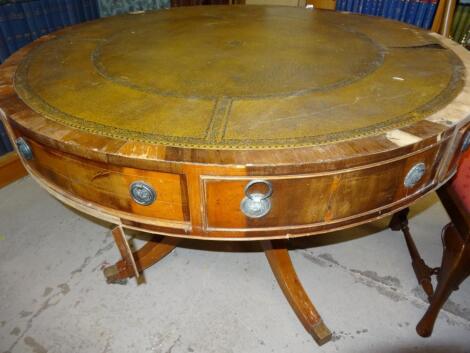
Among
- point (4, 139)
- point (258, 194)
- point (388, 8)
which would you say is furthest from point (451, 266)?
point (4, 139)

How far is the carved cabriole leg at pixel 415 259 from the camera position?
1475mm

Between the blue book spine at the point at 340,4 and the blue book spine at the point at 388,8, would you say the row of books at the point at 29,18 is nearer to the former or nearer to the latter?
the blue book spine at the point at 340,4

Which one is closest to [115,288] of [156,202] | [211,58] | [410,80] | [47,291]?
[47,291]

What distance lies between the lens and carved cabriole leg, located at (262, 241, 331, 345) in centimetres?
134

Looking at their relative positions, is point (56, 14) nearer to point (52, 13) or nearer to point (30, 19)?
point (52, 13)

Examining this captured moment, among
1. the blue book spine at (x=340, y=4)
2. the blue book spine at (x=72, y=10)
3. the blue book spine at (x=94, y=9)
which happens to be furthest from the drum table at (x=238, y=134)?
the blue book spine at (x=340, y=4)

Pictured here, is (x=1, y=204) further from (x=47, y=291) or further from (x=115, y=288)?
(x=115, y=288)

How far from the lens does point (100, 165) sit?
2.49ft

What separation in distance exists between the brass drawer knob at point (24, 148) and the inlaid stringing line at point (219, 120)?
0.48 m

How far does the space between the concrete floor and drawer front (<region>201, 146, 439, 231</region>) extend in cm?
79

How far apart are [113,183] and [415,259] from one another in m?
1.39

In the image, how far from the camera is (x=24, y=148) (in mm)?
901

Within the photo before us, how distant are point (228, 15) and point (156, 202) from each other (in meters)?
1.33

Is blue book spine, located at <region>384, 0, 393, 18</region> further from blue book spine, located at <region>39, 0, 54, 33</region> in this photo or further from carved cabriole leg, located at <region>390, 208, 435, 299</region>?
blue book spine, located at <region>39, 0, 54, 33</region>
